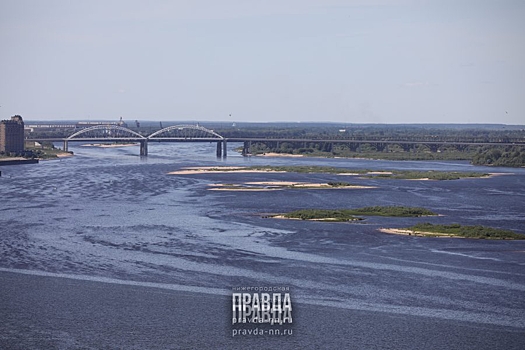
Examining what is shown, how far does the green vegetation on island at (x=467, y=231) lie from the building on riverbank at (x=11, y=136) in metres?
97.2

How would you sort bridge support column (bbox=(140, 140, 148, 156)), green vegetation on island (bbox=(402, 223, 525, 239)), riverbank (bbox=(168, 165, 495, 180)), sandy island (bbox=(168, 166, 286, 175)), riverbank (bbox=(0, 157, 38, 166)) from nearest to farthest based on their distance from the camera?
green vegetation on island (bbox=(402, 223, 525, 239))
riverbank (bbox=(168, 165, 495, 180))
sandy island (bbox=(168, 166, 286, 175))
riverbank (bbox=(0, 157, 38, 166))
bridge support column (bbox=(140, 140, 148, 156))

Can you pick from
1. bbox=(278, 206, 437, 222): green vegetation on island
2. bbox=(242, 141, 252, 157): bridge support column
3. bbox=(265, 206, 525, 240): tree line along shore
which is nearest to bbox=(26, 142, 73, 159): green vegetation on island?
bbox=(242, 141, 252, 157): bridge support column

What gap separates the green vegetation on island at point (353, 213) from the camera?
192 ft

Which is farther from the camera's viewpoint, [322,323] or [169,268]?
[169,268]

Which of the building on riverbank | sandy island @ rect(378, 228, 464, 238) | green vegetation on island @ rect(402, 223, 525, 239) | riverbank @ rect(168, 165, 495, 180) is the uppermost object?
the building on riverbank

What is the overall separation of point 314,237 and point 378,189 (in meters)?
34.7

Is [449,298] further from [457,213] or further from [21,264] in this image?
[457,213]

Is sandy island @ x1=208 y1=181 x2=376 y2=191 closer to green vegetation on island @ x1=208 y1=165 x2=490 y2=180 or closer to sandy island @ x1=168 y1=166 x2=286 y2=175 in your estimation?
green vegetation on island @ x1=208 y1=165 x2=490 y2=180

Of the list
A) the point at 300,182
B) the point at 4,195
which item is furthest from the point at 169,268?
the point at 300,182

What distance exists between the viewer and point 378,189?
8369 cm

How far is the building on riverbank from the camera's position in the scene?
449 feet

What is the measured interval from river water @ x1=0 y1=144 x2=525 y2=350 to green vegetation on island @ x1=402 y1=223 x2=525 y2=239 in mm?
1722

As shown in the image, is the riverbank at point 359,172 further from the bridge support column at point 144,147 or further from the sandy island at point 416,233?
the sandy island at point 416,233
